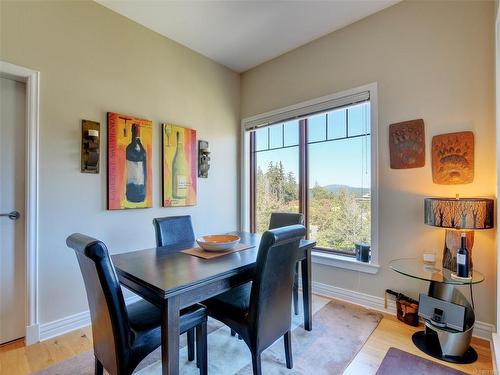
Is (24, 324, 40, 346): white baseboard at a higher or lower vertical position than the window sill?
lower

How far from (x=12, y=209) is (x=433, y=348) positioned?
11.0ft

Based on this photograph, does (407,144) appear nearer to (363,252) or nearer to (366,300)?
(363,252)

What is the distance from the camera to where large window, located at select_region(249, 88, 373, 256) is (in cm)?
276

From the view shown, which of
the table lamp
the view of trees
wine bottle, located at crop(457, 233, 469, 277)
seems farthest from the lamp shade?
the view of trees

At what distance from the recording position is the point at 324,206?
3098mm

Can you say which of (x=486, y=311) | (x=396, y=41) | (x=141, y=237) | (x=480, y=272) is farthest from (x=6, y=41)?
(x=486, y=311)

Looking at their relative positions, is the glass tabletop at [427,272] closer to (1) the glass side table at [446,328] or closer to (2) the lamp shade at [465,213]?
(1) the glass side table at [446,328]

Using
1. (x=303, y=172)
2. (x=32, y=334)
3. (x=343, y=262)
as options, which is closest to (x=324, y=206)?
(x=303, y=172)

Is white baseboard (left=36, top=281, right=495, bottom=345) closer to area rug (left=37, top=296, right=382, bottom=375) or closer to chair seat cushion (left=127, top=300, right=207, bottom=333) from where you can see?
area rug (left=37, top=296, right=382, bottom=375)

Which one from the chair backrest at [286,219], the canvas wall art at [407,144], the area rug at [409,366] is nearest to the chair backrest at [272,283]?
the area rug at [409,366]

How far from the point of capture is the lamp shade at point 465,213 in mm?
1754

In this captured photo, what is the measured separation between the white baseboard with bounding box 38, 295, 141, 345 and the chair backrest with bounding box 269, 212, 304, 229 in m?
1.90

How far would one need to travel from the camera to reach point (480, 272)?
6.57 feet

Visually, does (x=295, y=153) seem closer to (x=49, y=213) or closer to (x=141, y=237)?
(x=141, y=237)
